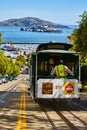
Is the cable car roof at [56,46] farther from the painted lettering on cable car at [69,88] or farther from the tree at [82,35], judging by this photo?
the tree at [82,35]

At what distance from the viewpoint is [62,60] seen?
23.4m

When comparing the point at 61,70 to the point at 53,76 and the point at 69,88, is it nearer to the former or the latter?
the point at 53,76

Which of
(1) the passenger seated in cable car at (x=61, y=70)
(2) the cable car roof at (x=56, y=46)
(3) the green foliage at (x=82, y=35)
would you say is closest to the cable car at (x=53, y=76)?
(2) the cable car roof at (x=56, y=46)

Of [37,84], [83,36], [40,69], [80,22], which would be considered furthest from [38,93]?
[80,22]

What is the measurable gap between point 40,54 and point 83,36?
11.1 metres

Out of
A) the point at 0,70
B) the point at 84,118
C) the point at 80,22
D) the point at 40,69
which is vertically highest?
the point at 80,22

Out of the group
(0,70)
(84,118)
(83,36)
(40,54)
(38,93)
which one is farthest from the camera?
(0,70)

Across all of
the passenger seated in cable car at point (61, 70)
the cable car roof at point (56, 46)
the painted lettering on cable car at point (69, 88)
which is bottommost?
the painted lettering on cable car at point (69, 88)

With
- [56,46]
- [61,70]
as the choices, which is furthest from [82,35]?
[61,70]

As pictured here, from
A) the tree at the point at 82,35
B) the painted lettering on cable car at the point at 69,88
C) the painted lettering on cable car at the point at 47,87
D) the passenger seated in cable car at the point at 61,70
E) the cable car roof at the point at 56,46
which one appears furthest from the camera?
the tree at the point at 82,35

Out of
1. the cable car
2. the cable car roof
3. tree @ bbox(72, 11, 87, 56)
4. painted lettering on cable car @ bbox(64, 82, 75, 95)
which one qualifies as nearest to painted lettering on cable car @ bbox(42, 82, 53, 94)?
the cable car

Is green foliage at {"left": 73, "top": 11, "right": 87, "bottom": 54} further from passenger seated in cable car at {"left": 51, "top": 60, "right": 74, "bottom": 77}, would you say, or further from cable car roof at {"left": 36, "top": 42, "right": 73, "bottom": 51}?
passenger seated in cable car at {"left": 51, "top": 60, "right": 74, "bottom": 77}

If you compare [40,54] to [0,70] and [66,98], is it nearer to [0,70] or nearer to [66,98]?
[66,98]

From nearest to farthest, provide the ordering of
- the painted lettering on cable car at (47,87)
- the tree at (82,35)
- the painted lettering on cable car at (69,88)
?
the painted lettering on cable car at (47,87)
the painted lettering on cable car at (69,88)
the tree at (82,35)
